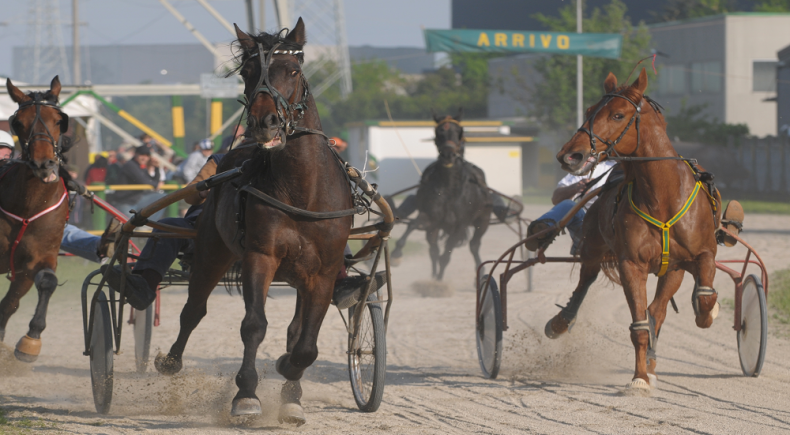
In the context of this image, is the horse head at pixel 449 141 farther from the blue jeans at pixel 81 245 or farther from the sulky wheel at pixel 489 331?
the blue jeans at pixel 81 245

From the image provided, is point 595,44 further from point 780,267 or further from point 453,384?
point 453,384

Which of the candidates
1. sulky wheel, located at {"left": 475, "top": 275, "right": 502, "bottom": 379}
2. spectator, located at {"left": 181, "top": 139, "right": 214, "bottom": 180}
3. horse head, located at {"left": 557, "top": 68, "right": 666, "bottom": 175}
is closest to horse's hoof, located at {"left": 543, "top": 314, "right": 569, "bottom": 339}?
sulky wheel, located at {"left": 475, "top": 275, "right": 502, "bottom": 379}

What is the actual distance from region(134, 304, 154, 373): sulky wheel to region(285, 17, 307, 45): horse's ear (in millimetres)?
2548

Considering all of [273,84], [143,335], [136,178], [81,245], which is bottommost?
[143,335]

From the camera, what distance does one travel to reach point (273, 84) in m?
3.90

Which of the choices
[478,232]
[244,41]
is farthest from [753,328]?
[478,232]

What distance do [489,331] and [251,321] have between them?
8.14ft

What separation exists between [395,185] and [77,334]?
2162cm

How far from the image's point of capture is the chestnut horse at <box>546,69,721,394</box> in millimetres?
5074

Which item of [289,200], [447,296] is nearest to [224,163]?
[289,200]

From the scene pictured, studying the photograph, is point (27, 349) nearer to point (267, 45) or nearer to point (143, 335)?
point (143, 335)

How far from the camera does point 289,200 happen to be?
13.7 feet

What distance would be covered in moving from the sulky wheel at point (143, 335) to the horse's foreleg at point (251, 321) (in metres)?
2.12

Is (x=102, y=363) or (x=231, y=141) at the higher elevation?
(x=231, y=141)
